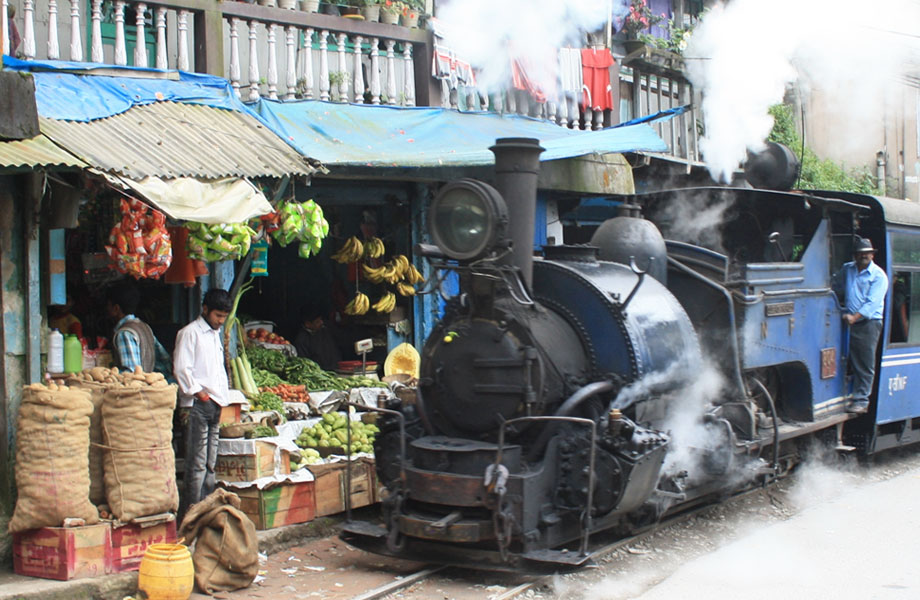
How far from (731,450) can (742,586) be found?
1263 millimetres

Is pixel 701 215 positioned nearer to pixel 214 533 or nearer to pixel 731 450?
pixel 731 450

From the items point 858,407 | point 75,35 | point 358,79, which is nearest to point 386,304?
point 358,79

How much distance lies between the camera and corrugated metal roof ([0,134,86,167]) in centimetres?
591

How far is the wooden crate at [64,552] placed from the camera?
604cm

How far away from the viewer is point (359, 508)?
820 centimetres

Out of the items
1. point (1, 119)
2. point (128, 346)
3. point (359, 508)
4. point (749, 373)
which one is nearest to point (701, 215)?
point (749, 373)

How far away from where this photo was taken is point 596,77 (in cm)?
1245

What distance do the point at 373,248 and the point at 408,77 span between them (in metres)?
1.85

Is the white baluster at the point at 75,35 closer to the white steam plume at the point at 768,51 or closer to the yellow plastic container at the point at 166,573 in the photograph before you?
the yellow plastic container at the point at 166,573

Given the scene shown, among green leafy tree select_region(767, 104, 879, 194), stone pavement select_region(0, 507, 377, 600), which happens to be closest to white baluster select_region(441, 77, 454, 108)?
stone pavement select_region(0, 507, 377, 600)

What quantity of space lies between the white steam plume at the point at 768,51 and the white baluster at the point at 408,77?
137 inches

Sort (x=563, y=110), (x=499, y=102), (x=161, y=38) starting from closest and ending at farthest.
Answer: (x=161, y=38) → (x=499, y=102) → (x=563, y=110)

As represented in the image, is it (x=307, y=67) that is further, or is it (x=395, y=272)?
(x=395, y=272)

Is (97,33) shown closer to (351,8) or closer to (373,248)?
(351,8)
